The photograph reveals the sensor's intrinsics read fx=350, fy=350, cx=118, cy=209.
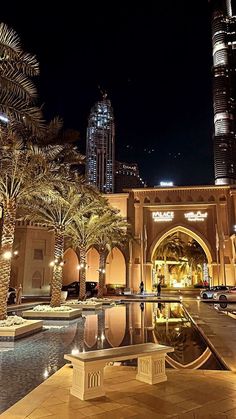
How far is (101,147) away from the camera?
116625 mm

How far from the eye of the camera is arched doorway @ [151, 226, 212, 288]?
5338 centimetres

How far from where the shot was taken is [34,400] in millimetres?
5172

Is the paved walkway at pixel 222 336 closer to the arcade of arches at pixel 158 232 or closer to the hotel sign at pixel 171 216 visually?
the arcade of arches at pixel 158 232

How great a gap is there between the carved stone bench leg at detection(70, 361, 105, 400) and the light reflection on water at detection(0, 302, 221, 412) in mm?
984

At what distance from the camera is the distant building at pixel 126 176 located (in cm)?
12056

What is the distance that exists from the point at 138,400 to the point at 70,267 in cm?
3856

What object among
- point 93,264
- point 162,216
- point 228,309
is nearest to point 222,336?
point 228,309

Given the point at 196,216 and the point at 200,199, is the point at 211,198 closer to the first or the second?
the point at 200,199

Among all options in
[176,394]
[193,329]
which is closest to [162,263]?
[193,329]

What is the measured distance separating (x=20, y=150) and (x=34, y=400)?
9.75 meters

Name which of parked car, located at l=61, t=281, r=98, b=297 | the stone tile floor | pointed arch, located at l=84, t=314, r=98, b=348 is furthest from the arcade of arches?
the stone tile floor

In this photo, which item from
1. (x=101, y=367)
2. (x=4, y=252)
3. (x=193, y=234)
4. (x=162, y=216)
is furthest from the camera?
(x=162, y=216)

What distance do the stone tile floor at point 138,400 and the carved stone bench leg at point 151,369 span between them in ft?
0.45

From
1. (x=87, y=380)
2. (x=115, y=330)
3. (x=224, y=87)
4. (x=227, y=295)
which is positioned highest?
(x=224, y=87)
